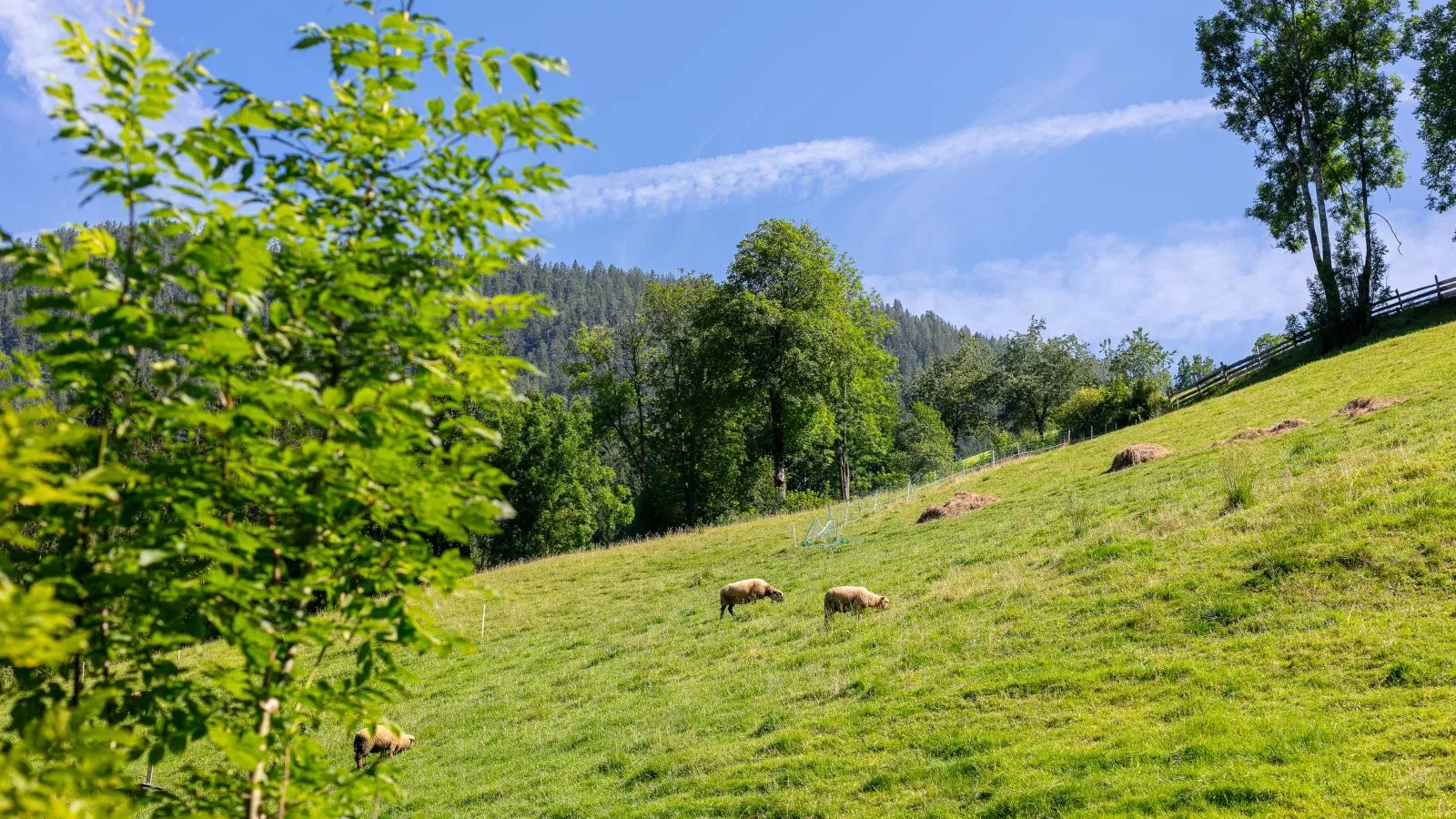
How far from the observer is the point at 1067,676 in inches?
467

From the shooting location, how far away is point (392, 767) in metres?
4.13

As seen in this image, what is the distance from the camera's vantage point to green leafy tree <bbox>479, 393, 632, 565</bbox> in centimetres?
6750

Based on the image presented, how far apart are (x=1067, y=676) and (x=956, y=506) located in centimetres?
1830

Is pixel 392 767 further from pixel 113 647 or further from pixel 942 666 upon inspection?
pixel 942 666

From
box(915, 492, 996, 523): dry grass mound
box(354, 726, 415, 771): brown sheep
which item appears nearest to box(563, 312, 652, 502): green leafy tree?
box(915, 492, 996, 523): dry grass mound

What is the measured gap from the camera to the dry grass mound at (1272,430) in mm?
25109

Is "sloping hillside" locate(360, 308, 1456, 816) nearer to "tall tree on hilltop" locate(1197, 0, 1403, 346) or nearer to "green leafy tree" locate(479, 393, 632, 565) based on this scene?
"tall tree on hilltop" locate(1197, 0, 1403, 346)

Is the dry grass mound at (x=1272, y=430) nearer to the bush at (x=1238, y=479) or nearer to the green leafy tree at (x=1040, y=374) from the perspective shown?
the bush at (x=1238, y=479)

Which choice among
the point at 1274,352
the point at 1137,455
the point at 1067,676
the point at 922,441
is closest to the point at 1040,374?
the point at 922,441

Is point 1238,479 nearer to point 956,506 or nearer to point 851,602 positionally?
point 851,602

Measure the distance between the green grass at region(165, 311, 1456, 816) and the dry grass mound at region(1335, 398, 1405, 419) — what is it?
1025mm

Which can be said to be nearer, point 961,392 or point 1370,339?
point 1370,339

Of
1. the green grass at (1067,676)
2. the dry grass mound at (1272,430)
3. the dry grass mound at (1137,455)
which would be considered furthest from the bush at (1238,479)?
the dry grass mound at (1137,455)

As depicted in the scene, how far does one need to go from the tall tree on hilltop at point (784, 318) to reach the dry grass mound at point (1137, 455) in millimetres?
20728
